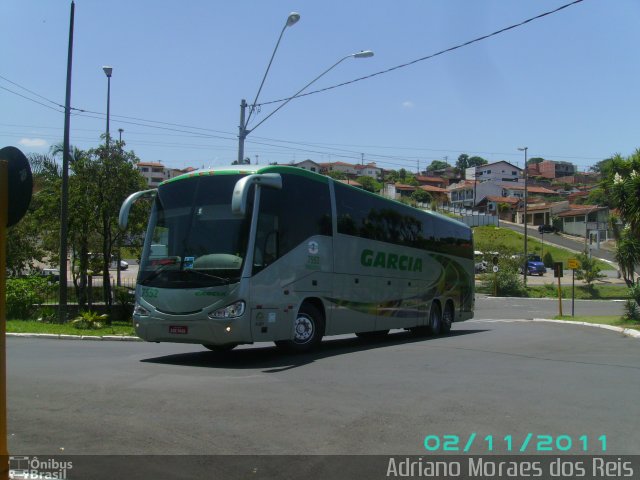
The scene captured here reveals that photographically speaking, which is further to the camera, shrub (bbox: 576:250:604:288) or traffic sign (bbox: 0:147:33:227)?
shrub (bbox: 576:250:604:288)

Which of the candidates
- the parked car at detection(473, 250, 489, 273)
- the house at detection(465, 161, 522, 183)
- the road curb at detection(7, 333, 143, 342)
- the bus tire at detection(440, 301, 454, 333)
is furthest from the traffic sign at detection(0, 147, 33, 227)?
the house at detection(465, 161, 522, 183)

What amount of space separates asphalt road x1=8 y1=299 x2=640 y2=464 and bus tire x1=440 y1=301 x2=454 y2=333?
7362 mm

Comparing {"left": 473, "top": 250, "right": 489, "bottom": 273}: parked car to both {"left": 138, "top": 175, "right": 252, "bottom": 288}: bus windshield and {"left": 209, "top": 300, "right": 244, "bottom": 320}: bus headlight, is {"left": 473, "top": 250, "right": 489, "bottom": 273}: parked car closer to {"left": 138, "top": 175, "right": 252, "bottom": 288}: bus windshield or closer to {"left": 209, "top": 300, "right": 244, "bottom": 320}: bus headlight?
{"left": 138, "top": 175, "right": 252, "bottom": 288}: bus windshield

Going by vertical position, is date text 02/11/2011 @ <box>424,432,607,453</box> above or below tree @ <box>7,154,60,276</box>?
below

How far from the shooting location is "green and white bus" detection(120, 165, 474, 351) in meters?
10.6

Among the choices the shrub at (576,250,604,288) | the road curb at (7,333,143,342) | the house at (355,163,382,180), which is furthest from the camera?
the house at (355,163,382,180)

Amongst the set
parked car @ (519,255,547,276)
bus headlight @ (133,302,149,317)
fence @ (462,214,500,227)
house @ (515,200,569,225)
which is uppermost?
house @ (515,200,569,225)

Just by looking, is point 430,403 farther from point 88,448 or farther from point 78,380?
point 78,380

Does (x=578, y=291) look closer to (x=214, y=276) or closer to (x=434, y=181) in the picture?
(x=214, y=276)

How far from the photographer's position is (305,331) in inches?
484

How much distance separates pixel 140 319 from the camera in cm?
1122

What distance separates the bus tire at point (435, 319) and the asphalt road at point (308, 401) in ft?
20.3

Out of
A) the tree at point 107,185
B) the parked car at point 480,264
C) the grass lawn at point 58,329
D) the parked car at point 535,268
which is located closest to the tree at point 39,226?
the tree at point 107,185

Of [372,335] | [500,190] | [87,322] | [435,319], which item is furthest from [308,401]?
[500,190]
